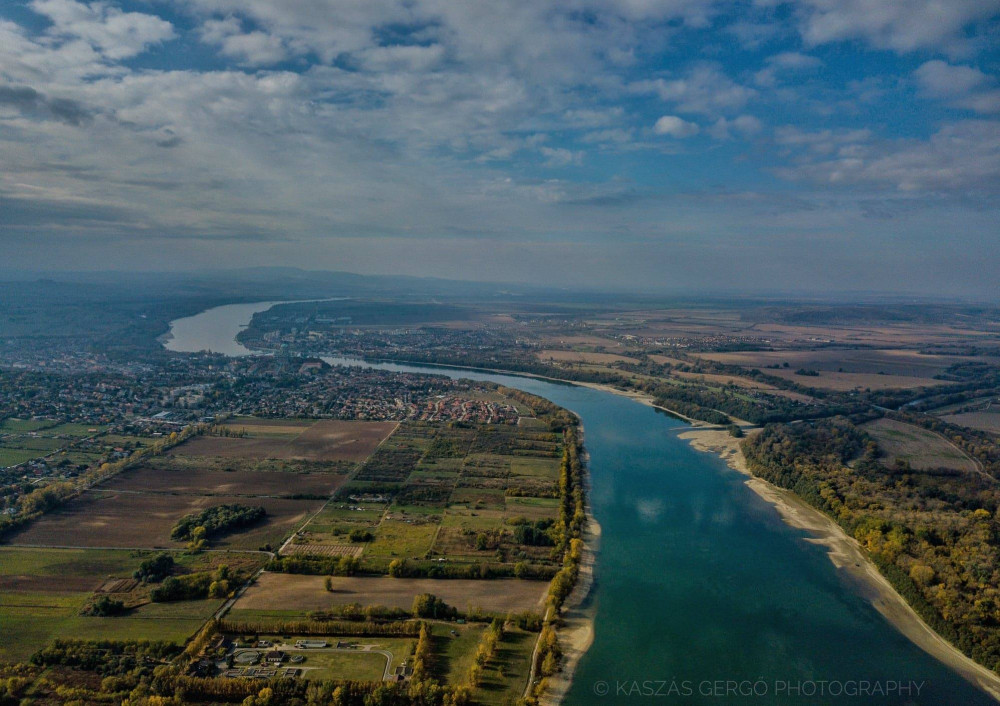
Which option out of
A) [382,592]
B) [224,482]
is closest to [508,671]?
[382,592]

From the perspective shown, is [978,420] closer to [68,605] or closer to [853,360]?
[853,360]

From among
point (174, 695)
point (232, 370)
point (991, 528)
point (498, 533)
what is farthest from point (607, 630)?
point (232, 370)

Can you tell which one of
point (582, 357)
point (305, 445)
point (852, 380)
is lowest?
point (305, 445)

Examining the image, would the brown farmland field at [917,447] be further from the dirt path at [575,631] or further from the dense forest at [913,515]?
the dirt path at [575,631]

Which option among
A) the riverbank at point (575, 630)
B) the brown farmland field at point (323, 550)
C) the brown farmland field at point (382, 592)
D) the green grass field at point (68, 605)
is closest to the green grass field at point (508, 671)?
the riverbank at point (575, 630)

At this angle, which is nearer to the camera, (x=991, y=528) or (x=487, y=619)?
(x=487, y=619)

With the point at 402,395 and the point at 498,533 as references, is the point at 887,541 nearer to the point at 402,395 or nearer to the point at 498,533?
the point at 498,533

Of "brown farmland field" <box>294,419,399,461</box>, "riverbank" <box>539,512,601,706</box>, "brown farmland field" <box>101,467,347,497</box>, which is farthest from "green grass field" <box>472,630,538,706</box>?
"brown farmland field" <box>294,419,399,461</box>
